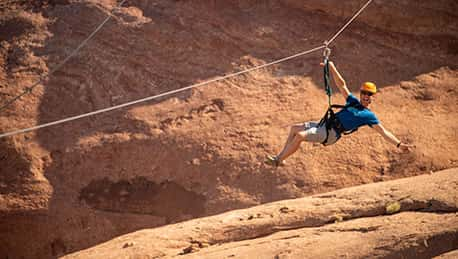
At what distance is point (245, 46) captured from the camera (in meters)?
13.1

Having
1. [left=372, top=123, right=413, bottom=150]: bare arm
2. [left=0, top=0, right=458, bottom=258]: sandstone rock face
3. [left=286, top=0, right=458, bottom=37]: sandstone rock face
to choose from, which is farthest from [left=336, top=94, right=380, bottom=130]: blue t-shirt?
[left=286, top=0, right=458, bottom=37]: sandstone rock face

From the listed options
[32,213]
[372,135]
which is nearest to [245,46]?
[372,135]

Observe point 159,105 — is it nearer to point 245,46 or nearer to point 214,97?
point 214,97

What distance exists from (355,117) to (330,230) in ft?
5.39

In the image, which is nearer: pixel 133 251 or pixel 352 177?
pixel 133 251

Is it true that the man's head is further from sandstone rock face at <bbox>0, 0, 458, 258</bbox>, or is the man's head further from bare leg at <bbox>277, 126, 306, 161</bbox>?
sandstone rock face at <bbox>0, 0, 458, 258</bbox>

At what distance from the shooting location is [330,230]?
770 cm

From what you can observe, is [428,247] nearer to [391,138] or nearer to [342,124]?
[391,138]

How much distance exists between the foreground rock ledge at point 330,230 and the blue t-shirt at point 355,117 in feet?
3.25

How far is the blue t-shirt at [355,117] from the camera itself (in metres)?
8.34

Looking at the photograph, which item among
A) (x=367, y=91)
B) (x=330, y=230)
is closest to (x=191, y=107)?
(x=367, y=91)

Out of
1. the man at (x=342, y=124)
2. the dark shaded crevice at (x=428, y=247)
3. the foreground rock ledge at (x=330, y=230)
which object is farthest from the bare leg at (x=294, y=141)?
the dark shaded crevice at (x=428, y=247)

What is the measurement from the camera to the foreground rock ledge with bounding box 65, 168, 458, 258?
676 centimetres

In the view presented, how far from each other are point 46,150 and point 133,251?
4275 mm
